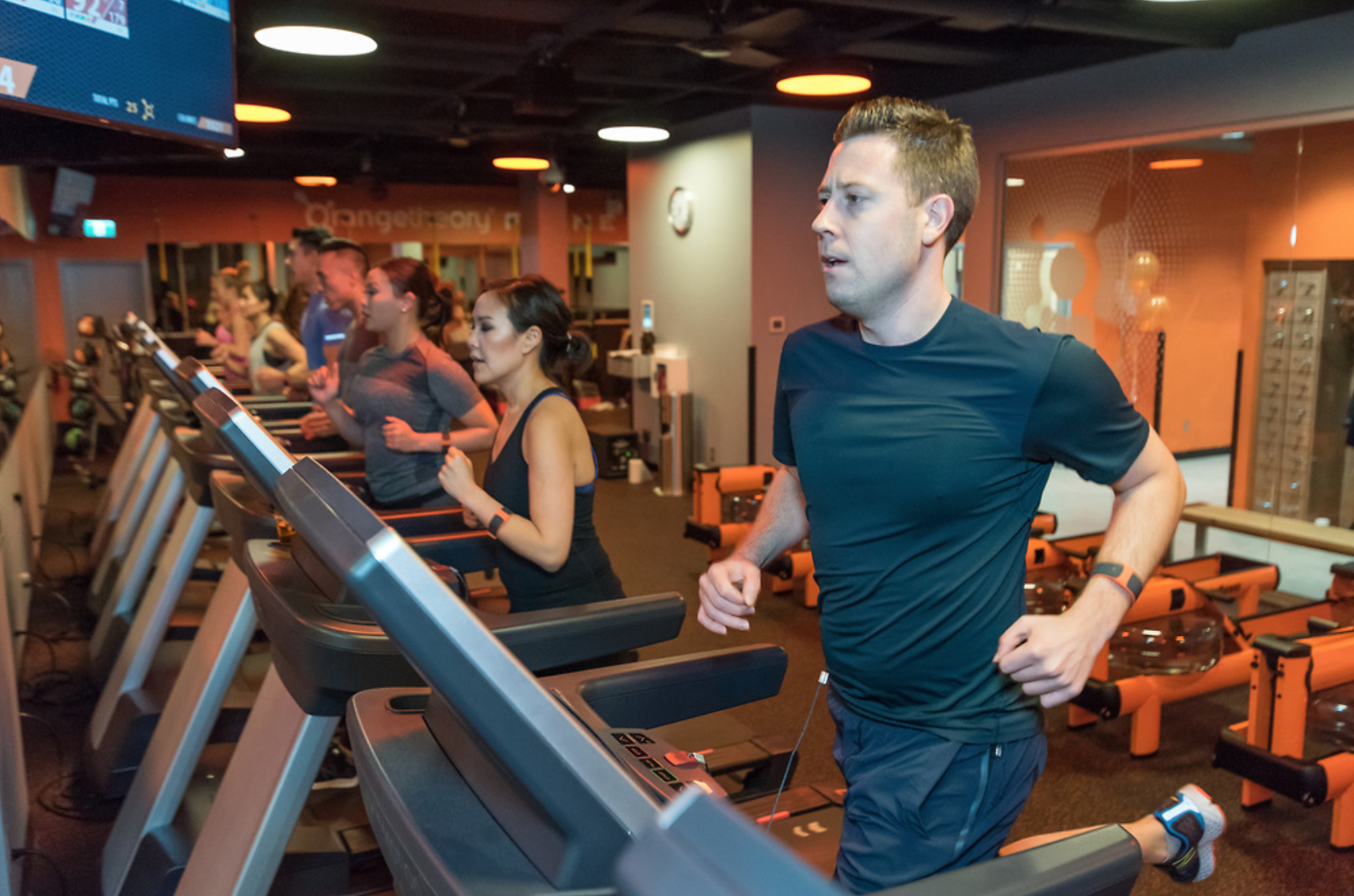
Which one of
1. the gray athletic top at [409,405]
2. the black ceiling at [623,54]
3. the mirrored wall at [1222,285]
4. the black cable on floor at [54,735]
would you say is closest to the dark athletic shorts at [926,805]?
the gray athletic top at [409,405]

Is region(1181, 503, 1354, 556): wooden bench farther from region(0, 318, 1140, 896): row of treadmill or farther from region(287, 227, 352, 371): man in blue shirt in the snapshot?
region(287, 227, 352, 371): man in blue shirt

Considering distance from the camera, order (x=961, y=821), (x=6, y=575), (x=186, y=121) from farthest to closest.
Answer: (x=6, y=575) → (x=186, y=121) → (x=961, y=821)

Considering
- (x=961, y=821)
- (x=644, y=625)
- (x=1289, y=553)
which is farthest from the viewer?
(x=1289, y=553)

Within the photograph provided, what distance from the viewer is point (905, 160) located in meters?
1.44

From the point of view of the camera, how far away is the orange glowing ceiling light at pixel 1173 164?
5.64 metres

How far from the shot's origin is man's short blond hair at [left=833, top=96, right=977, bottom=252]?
144 centimetres

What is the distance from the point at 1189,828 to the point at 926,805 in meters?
0.54

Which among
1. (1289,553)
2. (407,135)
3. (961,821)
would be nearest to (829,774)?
(961,821)

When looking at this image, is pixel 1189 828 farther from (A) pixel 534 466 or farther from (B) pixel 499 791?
(A) pixel 534 466

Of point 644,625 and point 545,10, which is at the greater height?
point 545,10

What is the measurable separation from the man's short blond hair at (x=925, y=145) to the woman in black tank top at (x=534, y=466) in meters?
1.10

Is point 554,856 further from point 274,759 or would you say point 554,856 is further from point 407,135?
point 407,135

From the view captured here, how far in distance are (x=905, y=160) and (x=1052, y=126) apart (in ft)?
17.5

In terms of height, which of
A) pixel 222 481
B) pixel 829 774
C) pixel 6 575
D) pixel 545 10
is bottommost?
pixel 829 774
